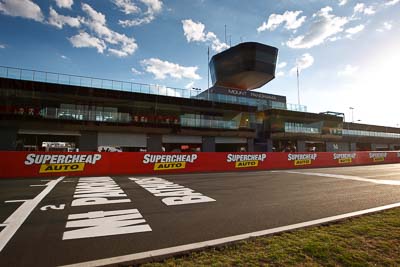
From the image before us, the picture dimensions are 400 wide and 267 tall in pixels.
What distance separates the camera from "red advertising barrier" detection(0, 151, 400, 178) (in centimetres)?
1334

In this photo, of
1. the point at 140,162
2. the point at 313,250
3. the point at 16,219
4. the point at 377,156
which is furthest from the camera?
the point at 377,156

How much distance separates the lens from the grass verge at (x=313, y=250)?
10.4 ft

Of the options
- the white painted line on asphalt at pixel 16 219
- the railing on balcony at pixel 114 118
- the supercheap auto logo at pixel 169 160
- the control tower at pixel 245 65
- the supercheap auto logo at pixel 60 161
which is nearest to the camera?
the white painted line on asphalt at pixel 16 219

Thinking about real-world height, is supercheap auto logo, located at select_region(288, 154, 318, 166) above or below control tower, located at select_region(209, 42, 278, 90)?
below

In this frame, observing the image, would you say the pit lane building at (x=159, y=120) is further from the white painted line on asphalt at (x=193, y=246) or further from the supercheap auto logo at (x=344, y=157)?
the white painted line on asphalt at (x=193, y=246)

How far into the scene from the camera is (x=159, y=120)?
94.1ft

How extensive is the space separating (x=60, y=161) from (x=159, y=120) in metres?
15.4

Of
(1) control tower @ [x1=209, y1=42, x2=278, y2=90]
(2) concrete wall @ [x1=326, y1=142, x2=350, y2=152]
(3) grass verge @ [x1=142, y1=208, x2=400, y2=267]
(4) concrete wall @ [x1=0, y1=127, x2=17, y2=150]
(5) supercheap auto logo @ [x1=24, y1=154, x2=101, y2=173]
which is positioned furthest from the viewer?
(1) control tower @ [x1=209, y1=42, x2=278, y2=90]

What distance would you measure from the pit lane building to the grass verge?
2462 centimetres

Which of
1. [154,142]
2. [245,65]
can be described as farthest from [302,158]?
[245,65]

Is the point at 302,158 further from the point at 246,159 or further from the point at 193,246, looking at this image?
the point at 193,246

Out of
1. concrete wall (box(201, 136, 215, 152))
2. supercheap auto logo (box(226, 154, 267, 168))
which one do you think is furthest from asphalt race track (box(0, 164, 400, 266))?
concrete wall (box(201, 136, 215, 152))

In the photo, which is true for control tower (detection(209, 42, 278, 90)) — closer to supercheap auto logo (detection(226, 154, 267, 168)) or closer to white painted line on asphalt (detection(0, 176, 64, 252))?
supercheap auto logo (detection(226, 154, 267, 168))

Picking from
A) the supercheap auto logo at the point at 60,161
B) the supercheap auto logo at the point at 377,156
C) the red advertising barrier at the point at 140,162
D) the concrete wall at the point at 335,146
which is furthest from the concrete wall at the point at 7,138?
the concrete wall at the point at 335,146
